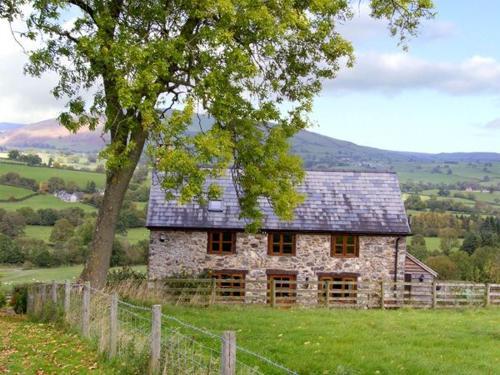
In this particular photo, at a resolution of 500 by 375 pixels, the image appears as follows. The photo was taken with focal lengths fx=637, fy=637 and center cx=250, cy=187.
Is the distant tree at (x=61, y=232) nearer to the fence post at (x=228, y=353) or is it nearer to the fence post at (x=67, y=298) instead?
the fence post at (x=67, y=298)

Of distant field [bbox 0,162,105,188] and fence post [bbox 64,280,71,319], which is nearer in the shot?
fence post [bbox 64,280,71,319]

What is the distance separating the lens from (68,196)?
3103 inches

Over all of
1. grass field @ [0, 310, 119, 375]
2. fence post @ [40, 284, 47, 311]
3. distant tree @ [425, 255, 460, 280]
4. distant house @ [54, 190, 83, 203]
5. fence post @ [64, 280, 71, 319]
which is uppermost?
distant house @ [54, 190, 83, 203]

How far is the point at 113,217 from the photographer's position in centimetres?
1834

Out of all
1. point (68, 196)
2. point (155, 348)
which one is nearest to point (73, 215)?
point (68, 196)

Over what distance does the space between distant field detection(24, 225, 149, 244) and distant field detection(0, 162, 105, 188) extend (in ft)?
59.9

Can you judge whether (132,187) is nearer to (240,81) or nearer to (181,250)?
(181,250)

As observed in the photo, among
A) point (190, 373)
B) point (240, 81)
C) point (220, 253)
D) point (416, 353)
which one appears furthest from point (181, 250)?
point (190, 373)

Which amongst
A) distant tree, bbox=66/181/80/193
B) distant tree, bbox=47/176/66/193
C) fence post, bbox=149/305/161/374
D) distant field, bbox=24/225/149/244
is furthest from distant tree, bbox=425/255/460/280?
distant tree, bbox=47/176/66/193

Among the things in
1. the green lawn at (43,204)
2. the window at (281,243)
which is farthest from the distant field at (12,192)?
the window at (281,243)

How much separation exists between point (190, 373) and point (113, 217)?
10098 mm

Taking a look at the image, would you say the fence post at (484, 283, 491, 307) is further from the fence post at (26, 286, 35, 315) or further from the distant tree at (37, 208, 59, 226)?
the distant tree at (37, 208, 59, 226)

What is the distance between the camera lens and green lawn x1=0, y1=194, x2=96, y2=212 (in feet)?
233

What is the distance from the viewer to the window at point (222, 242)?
29.8 metres
